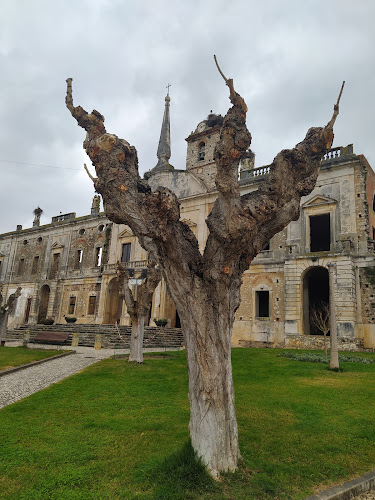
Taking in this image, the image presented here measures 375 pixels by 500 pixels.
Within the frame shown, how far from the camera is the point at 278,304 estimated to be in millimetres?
21703

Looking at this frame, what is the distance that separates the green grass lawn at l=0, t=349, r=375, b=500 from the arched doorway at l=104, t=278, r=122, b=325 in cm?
2089

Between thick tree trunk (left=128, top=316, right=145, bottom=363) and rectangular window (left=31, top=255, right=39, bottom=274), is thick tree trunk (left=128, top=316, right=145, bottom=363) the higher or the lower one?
the lower one

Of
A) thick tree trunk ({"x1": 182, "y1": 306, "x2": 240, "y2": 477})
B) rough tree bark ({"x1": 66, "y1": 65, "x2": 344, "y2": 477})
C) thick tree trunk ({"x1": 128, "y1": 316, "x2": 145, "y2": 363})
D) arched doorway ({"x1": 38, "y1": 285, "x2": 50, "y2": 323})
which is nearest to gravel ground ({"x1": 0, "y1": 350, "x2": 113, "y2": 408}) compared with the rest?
thick tree trunk ({"x1": 128, "y1": 316, "x2": 145, "y2": 363})

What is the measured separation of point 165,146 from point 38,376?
24.5m

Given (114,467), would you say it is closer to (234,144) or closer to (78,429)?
(78,429)

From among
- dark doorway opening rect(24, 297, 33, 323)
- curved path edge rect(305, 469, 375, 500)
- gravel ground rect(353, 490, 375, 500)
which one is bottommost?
gravel ground rect(353, 490, 375, 500)

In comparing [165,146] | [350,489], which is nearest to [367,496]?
[350,489]

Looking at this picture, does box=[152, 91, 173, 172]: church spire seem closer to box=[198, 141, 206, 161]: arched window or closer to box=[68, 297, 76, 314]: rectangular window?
box=[198, 141, 206, 161]: arched window

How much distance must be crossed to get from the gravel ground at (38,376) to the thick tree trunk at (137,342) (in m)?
1.54

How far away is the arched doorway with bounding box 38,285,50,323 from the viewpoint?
115ft

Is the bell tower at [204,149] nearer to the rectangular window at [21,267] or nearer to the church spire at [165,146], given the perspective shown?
the church spire at [165,146]

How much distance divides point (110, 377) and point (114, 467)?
590cm

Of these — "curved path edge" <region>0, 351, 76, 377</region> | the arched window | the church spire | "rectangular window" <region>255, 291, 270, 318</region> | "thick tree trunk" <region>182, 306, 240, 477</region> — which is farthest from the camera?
the church spire

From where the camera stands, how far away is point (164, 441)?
5152 millimetres
